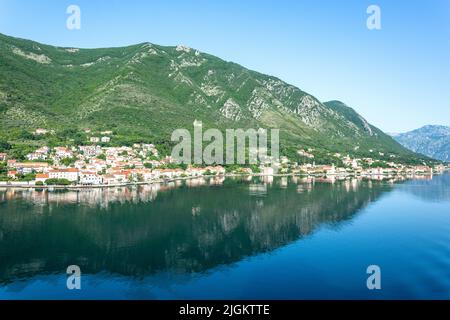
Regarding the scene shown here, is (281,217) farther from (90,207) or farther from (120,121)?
(120,121)

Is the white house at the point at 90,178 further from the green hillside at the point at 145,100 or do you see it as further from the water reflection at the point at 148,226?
the green hillside at the point at 145,100

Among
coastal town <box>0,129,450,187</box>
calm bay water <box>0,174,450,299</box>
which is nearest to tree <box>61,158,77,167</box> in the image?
coastal town <box>0,129,450,187</box>

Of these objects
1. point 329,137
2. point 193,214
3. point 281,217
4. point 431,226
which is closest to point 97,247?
point 193,214

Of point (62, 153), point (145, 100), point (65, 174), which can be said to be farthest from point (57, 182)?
point (145, 100)

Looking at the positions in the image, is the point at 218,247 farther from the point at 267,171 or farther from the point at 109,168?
the point at 267,171

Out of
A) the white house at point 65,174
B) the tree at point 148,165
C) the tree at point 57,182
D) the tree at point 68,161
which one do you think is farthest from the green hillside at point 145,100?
the tree at point 57,182

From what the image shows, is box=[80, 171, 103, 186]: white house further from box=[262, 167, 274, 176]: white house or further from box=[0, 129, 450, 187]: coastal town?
box=[262, 167, 274, 176]: white house
